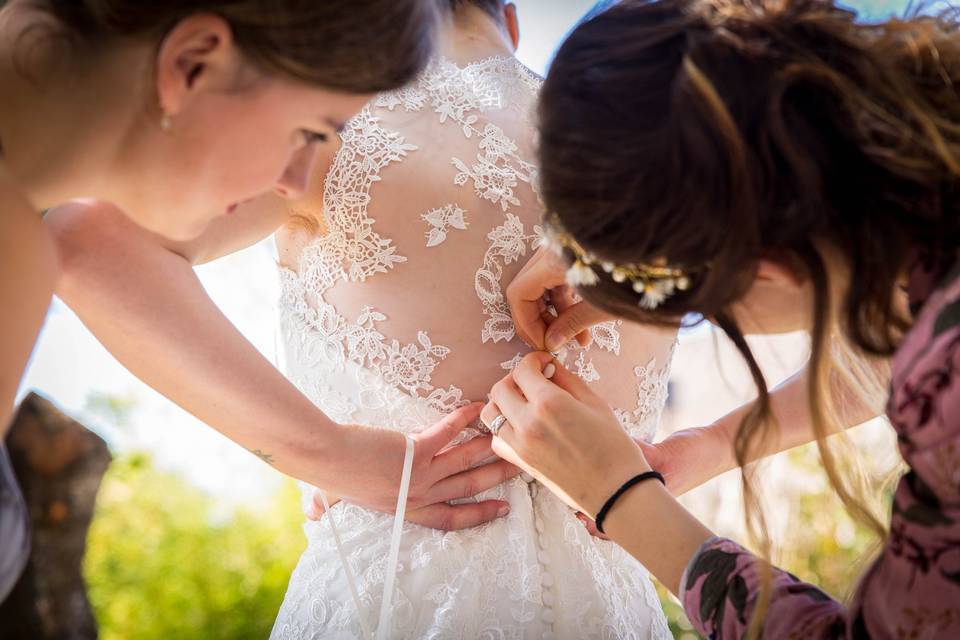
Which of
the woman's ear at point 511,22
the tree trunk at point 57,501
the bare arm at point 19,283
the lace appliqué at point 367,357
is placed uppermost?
the bare arm at point 19,283

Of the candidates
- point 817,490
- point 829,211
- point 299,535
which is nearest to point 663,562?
point 829,211

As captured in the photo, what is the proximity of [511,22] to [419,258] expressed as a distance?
2.52ft

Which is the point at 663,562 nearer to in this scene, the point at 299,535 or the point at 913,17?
the point at 913,17

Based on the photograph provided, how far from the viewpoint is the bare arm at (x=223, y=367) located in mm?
1636

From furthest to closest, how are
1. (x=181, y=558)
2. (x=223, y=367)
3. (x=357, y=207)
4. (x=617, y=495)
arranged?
(x=181, y=558)
(x=357, y=207)
(x=223, y=367)
(x=617, y=495)

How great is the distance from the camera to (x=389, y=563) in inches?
68.5

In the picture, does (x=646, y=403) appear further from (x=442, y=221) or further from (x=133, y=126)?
(x=133, y=126)

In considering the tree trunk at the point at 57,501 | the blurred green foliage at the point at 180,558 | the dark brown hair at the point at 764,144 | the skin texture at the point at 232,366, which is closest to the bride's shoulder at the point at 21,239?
the skin texture at the point at 232,366

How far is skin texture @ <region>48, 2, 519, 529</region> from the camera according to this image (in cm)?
164

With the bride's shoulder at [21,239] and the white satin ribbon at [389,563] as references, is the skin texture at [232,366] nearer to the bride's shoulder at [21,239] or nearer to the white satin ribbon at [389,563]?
the white satin ribbon at [389,563]

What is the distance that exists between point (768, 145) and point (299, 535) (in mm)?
5473

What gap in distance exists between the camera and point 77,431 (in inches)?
123

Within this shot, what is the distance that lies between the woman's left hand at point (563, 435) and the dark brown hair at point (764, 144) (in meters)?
0.38

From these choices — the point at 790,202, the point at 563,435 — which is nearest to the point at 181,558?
the point at 563,435
